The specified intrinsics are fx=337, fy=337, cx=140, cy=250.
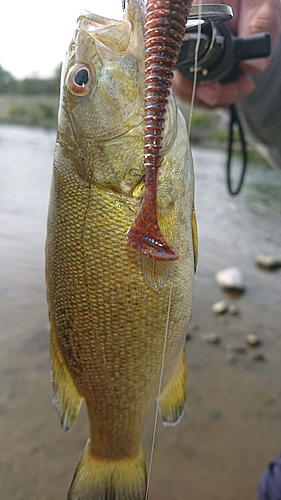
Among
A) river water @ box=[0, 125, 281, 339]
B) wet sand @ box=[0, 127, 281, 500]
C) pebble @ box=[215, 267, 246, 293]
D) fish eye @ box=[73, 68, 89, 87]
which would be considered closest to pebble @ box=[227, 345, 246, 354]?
wet sand @ box=[0, 127, 281, 500]

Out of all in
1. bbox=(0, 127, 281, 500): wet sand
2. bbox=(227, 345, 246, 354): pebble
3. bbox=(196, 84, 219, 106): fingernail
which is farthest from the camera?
bbox=(227, 345, 246, 354): pebble

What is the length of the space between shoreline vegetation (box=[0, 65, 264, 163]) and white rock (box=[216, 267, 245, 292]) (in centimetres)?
3039

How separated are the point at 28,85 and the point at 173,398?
256 feet

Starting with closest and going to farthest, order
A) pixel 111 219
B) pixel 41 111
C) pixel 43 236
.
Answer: pixel 111 219, pixel 43 236, pixel 41 111

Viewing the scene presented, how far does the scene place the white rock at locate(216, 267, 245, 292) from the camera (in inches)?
199

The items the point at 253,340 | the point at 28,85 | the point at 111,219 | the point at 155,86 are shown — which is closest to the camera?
the point at 155,86

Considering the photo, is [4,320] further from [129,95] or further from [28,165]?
[28,165]

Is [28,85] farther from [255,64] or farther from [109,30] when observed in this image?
[109,30]

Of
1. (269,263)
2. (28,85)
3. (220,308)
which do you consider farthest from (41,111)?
(220,308)

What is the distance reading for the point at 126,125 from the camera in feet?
3.80

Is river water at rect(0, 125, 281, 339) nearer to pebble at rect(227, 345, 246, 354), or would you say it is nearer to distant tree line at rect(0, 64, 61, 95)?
pebble at rect(227, 345, 246, 354)

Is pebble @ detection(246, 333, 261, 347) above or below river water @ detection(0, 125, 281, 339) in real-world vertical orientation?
below

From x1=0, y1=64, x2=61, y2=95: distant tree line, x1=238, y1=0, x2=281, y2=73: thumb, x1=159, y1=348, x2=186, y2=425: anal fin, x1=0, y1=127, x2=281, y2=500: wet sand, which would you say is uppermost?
x1=0, y1=64, x2=61, y2=95: distant tree line

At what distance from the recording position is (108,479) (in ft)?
4.87
